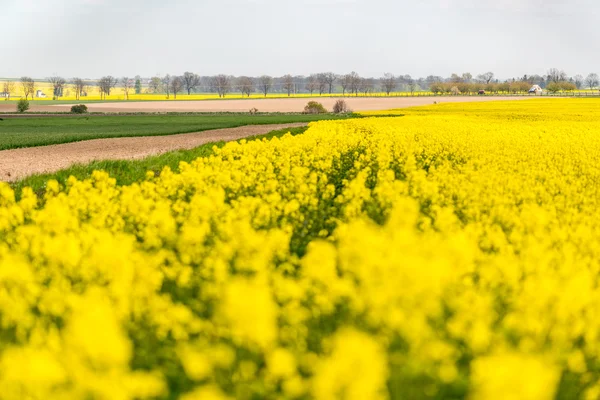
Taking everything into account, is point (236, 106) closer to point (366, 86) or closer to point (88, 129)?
point (88, 129)

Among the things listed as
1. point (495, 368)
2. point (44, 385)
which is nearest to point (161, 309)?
point (44, 385)

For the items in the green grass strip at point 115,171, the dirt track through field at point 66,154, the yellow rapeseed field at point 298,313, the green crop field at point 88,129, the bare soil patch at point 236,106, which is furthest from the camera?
the bare soil patch at point 236,106

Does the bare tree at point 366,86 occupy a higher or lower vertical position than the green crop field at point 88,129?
higher

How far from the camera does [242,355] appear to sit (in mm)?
3543

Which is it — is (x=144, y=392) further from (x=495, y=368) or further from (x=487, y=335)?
(x=487, y=335)

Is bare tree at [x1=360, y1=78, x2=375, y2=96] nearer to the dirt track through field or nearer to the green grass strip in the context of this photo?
the dirt track through field

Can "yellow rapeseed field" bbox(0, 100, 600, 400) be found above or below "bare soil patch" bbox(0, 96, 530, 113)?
below

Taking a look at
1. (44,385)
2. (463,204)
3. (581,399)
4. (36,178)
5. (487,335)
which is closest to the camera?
(44,385)

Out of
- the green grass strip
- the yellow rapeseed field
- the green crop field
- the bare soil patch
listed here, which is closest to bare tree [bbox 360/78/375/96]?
the bare soil patch

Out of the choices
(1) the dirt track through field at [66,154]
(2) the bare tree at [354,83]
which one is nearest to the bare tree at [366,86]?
(2) the bare tree at [354,83]

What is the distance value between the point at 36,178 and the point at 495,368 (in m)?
13.6

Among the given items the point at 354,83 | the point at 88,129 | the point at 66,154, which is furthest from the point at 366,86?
the point at 66,154

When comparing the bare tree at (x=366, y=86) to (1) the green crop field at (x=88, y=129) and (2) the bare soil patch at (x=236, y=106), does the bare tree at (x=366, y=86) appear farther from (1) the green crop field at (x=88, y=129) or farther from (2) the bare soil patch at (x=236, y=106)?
(1) the green crop field at (x=88, y=129)

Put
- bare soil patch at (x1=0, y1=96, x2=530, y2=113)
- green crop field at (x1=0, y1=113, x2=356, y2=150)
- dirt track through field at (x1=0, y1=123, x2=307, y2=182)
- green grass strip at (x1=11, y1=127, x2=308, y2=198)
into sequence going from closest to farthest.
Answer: green grass strip at (x1=11, y1=127, x2=308, y2=198) < dirt track through field at (x1=0, y1=123, x2=307, y2=182) < green crop field at (x1=0, y1=113, x2=356, y2=150) < bare soil patch at (x1=0, y1=96, x2=530, y2=113)
